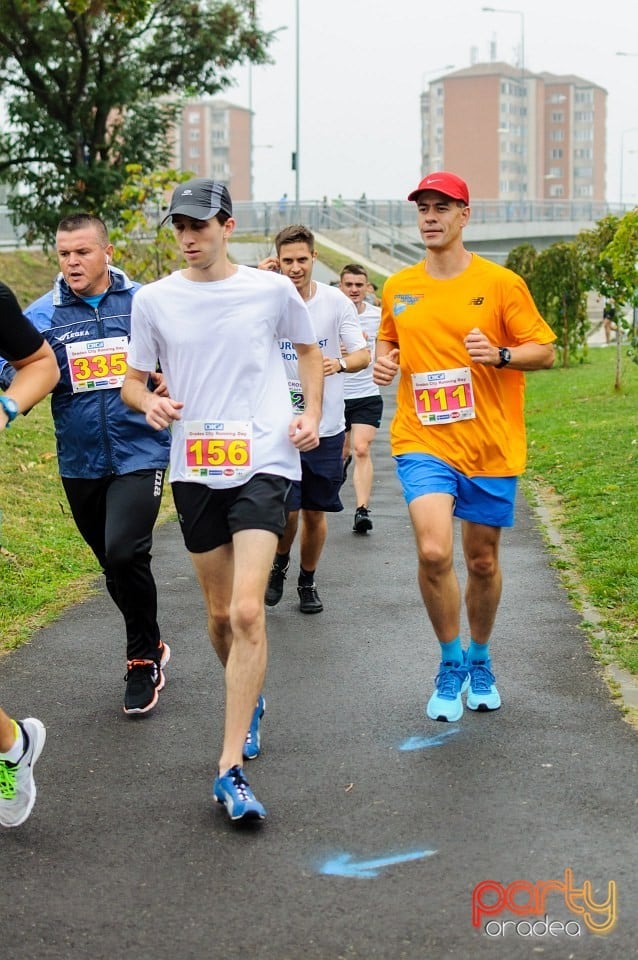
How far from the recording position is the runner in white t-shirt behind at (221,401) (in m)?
4.74

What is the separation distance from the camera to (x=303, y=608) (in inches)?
307

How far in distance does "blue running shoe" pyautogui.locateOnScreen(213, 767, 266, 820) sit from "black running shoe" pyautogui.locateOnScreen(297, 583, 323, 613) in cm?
325

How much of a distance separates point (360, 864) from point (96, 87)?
2878 cm

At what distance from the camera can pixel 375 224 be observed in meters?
54.5

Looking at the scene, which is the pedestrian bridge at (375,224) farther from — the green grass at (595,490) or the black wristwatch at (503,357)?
the black wristwatch at (503,357)

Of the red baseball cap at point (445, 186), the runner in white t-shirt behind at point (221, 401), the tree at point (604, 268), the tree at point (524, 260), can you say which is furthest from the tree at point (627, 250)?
the tree at point (524, 260)

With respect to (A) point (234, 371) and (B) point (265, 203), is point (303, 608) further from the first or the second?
(B) point (265, 203)

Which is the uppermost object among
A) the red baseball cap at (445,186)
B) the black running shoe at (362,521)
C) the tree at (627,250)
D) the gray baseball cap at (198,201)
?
the tree at (627,250)

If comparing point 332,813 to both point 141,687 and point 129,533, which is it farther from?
point 129,533

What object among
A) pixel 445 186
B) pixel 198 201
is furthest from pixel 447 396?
pixel 198 201

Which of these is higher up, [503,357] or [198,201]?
[198,201]

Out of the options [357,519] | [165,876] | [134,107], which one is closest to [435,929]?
[165,876]

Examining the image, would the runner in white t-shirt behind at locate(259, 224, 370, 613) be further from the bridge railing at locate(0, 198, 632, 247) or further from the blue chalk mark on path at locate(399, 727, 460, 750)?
the bridge railing at locate(0, 198, 632, 247)

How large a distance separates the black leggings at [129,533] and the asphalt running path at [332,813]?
0.34m
